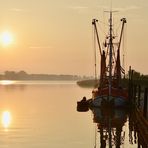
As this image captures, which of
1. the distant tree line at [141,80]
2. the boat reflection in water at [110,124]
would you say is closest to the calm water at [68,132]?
the boat reflection in water at [110,124]

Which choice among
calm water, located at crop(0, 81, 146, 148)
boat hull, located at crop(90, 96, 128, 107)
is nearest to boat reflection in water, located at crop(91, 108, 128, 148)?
calm water, located at crop(0, 81, 146, 148)

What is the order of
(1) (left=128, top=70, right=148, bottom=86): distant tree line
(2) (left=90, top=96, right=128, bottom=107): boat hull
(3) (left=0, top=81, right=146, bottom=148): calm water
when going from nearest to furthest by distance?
(3) (left=0, top=81, right=146, bottom=148): calm water → (2) (left=90, top=96, right=128, bottom=107): boat hull → (1) (left=128, top=70, right=148, bottom=86): distant tree line

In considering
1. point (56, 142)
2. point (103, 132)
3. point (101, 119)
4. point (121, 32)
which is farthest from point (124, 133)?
point (121, 32)

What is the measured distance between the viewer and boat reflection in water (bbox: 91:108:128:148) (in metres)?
44.1

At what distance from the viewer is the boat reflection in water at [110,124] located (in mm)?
44062

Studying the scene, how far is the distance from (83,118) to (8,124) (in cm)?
1130

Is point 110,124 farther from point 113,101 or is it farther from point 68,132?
point 113,101

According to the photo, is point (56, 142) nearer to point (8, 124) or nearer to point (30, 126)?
point (30, 126)

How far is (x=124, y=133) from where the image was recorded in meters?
49.7

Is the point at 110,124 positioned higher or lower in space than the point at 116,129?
higher

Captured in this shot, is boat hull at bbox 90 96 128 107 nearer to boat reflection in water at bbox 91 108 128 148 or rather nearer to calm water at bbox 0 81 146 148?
boat reflection in water at bbox 91 108 128 148

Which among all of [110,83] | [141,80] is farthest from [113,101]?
[141,80]

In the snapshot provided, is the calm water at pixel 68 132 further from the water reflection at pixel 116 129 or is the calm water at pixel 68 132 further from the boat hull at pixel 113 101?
the boat hull at pixel 113 101

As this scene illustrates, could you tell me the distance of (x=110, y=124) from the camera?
58.4 m
